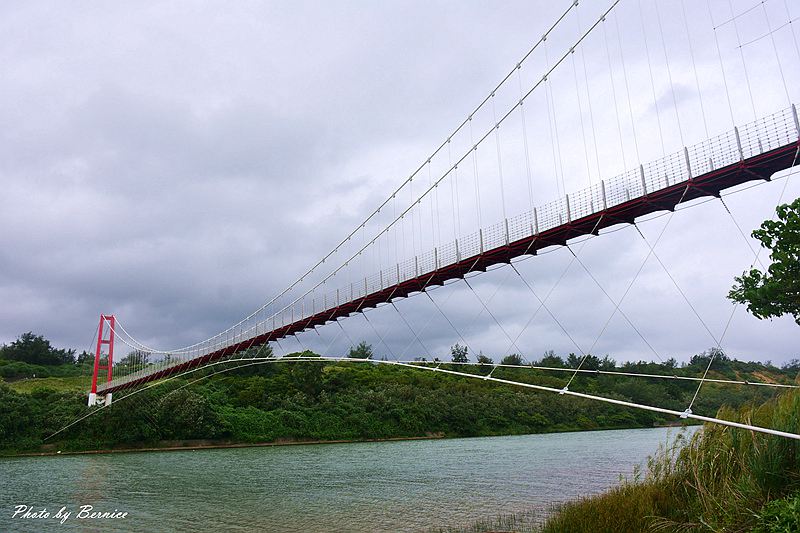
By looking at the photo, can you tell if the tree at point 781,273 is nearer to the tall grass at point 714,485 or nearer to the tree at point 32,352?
the tall grass at point 714,485

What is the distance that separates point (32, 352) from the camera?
80.6 metres

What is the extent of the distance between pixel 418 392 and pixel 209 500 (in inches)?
1804

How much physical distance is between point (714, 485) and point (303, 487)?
18403 millimetres

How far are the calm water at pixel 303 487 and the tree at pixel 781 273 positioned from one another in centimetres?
711

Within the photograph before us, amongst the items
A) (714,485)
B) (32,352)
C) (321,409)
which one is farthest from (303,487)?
(32,352)

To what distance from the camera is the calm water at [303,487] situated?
17.1m

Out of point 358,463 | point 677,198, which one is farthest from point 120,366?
point 677,198

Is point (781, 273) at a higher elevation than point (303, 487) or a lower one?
higher

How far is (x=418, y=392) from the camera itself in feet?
216

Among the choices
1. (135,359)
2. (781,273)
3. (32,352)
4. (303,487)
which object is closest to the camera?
(781,273)

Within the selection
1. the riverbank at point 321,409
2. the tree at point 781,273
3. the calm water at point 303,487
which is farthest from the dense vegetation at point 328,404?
the tree at point 781,273

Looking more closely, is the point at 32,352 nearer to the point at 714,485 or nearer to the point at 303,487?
the point at 303,487

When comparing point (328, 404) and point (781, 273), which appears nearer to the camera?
point (781, 273)

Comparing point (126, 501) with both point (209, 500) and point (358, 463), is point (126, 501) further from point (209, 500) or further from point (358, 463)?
point (358, 463)
